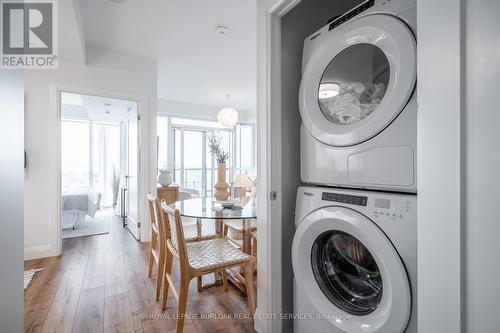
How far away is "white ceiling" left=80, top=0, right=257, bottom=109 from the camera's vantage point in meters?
2.26

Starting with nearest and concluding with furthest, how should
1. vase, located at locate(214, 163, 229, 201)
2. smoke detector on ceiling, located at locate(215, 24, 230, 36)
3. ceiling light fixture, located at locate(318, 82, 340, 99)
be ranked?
1. ceiling light fixture, located at locate(318, 82, 340, 99)
2. vase, located at locate(214, 163, 229, 201)
3. smoke detector on ceiling, located at locate(215, 24, 230, 36)

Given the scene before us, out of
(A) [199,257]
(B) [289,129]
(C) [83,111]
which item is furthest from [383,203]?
(C) [83,111]

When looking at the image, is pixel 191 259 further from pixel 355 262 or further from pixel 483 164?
pixel 483 164

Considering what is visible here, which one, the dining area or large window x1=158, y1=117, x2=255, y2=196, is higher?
large window x1=158, y1=117, x2=255, y2=196

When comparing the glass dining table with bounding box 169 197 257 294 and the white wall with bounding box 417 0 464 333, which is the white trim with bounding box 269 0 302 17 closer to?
the white wall with bounding box 417 0 464 333

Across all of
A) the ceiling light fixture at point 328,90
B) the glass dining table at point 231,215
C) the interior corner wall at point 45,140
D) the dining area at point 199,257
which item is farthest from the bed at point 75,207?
the ceiling light fixture at point 328,90

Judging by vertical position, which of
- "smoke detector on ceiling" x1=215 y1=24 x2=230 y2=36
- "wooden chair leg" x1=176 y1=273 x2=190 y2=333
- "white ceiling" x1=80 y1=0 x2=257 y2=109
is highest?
"white ceiling" x1=80 y1=0 x2=257 y2=109

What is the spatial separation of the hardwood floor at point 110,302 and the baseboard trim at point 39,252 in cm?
8

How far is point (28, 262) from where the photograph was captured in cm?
264

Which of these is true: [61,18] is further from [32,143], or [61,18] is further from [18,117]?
[18,117]

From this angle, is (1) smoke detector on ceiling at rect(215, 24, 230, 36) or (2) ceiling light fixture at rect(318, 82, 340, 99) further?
(1) smoke detector on ceiling at rect(215, 24, 230, 36)

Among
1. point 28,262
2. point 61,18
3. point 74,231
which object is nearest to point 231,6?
point 61,18

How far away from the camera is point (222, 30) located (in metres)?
2.62

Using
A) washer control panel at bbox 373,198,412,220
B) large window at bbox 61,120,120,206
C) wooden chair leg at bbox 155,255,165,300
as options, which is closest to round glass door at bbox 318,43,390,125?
washer control panel at bbox 373,198,412,220
